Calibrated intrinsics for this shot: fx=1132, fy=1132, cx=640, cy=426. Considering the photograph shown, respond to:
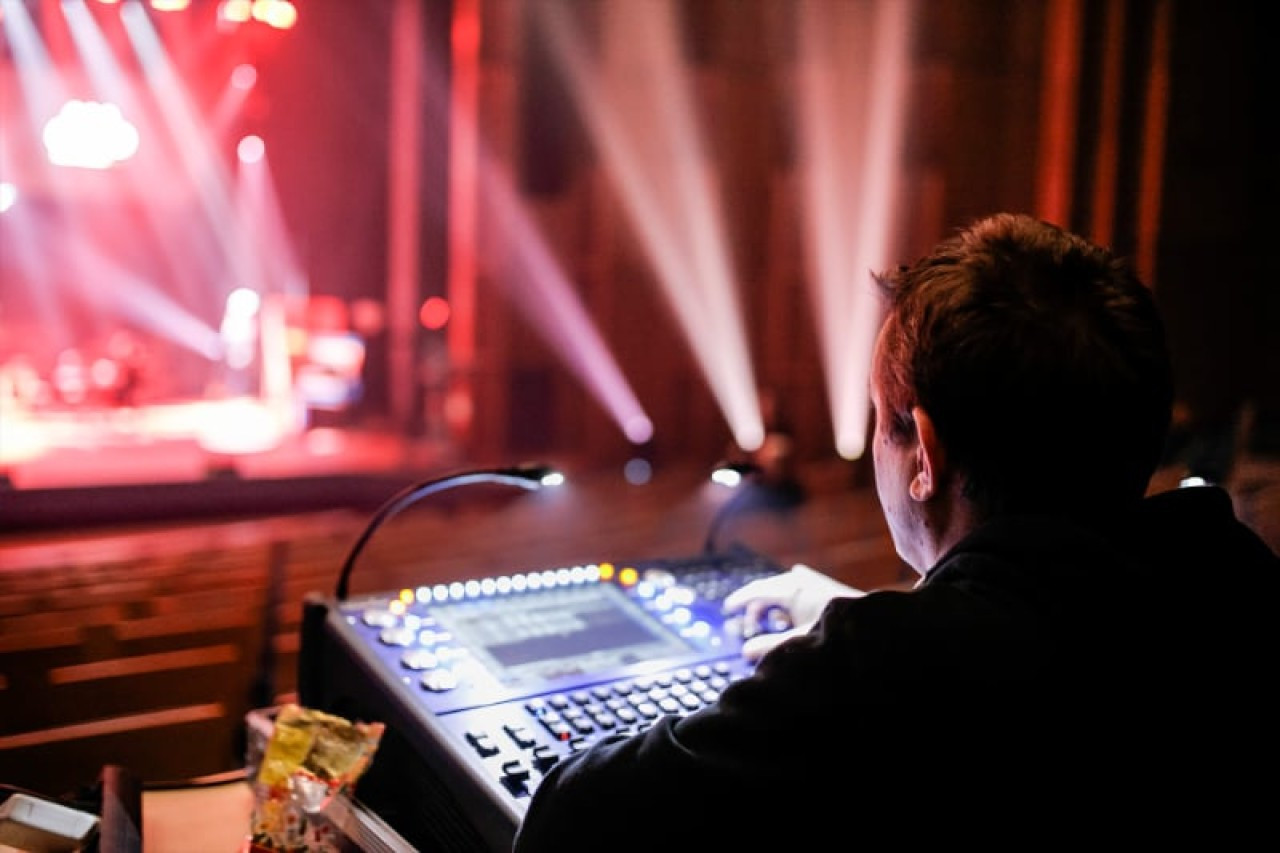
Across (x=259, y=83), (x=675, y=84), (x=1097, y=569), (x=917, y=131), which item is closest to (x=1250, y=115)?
(x=917, y=131)

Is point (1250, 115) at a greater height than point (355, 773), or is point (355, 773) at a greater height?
point (1250, 115)

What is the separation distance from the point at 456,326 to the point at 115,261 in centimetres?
299

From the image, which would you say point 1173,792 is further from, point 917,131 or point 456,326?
point 456,326

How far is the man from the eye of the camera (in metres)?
0.81

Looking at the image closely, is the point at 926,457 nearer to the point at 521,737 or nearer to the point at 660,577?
the point at 521,737

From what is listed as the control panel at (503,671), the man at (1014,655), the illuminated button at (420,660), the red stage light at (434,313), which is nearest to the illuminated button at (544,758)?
the control panel at (503,671)

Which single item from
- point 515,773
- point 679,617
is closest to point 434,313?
point 679,617

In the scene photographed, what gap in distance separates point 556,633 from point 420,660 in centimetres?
21

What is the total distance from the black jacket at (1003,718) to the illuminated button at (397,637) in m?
0.54

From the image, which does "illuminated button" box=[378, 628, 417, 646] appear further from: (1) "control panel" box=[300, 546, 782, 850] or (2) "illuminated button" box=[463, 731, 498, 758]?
(2) "illuminated button" box=[463, 731, 498, 758]

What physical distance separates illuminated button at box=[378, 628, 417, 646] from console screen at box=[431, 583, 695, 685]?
0.06m

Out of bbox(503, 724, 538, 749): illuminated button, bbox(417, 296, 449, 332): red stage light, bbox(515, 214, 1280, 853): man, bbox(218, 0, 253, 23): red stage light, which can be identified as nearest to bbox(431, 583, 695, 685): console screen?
bbox(503, 724, 538, 749): illuminated button

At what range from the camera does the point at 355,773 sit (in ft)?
3.85

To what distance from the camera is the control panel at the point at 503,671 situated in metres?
1.15
